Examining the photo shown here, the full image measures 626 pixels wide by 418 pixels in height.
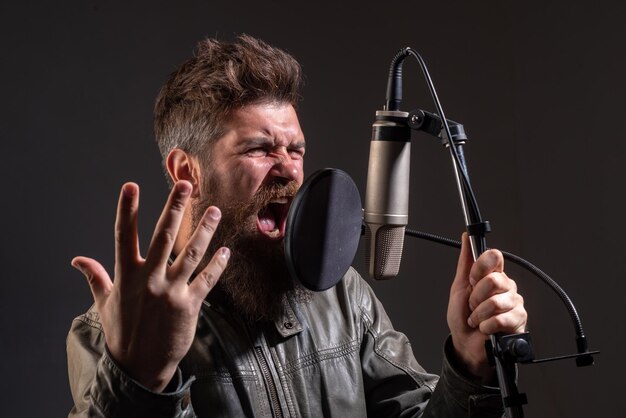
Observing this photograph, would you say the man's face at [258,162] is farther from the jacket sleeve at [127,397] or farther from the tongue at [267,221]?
the jacket sleeve at [127,397]

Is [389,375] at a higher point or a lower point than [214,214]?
lower

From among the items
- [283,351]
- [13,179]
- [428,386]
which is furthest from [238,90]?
[13,179]

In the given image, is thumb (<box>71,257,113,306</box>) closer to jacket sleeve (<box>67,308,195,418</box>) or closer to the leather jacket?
jacket sleeve (<box>67,308,195,418</box>)

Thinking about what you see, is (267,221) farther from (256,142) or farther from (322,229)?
(322,229)

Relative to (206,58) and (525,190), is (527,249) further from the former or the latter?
(206,58)

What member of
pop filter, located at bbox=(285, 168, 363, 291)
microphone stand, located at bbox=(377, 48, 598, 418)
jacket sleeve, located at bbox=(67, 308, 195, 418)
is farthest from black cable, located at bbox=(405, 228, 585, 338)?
jacket sleeve, located at bbox=(67, 308, 195, 418)

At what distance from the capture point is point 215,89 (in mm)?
1875

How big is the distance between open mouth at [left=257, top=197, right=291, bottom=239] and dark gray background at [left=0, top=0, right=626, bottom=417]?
0.92 meters

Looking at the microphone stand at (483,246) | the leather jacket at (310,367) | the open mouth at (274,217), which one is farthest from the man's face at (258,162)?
the microphone stand at (483,246)

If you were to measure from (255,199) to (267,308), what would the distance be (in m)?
0.23

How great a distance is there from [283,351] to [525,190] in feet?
4.87

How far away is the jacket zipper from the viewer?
1721 millimetres

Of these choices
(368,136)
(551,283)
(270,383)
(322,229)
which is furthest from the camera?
(368,136)

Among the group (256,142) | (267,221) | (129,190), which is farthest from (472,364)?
(129,190)
